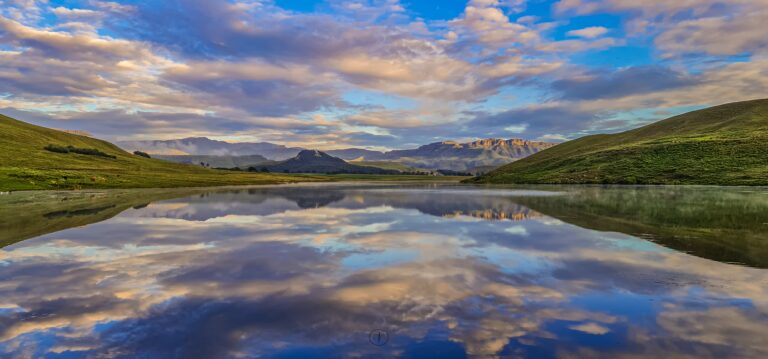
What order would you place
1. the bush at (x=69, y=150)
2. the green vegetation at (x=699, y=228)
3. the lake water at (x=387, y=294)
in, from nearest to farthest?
the lake water at (x=387, y=294)
the green vegetation at (x=699, y=228)
the bush at (x=69, y=150)

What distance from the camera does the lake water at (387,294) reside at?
30.0 feet

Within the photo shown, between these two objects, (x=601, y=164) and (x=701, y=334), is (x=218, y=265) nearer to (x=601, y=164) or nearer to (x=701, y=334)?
(x=701, y=334)

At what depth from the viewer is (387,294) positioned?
12969mm

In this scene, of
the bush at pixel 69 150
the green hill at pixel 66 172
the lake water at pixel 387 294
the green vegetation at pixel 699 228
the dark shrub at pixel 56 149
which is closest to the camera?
the lake water at pixel 387 294

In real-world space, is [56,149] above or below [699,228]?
above

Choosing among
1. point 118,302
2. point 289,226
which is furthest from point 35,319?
point 289,226

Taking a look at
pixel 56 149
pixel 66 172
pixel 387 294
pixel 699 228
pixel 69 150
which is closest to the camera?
pixel 387 294

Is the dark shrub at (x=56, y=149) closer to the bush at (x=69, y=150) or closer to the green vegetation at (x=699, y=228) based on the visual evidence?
the bush at (x=69, y=150)

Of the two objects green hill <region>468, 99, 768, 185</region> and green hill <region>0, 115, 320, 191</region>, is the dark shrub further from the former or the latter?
green hill <region>468, 99, 768, 185</region>
